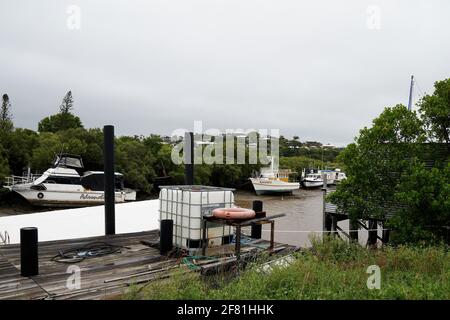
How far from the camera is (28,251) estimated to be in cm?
709

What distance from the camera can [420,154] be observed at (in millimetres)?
12727

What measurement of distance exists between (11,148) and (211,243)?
127 ft

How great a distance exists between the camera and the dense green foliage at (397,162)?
38.7ft

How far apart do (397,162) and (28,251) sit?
11.2 metres

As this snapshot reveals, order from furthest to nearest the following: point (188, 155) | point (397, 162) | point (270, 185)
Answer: point (270, 185) < point (188, 155) < point (397, 162)

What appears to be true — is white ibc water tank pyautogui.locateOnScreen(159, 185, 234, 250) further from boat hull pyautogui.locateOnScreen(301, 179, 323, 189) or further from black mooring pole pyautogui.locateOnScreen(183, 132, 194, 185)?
boat hull pyautogui.locateOnScreen(301, 179, 323, 189)

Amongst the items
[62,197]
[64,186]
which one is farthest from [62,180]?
[62,197]

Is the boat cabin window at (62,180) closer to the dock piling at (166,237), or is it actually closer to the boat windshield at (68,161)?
the boat windshield at (68,161)

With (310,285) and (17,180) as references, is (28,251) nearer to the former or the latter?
(310,285)

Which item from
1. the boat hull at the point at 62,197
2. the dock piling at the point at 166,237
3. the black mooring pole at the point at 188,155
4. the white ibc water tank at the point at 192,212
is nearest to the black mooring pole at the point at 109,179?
the white ibc water tank at the point at 192,212

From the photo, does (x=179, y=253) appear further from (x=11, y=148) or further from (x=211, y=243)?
(x=11, y=148)

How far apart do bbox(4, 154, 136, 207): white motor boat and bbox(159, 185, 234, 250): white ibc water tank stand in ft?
85.6

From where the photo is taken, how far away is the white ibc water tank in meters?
9.02

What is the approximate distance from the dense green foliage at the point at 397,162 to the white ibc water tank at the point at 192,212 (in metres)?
5.74
